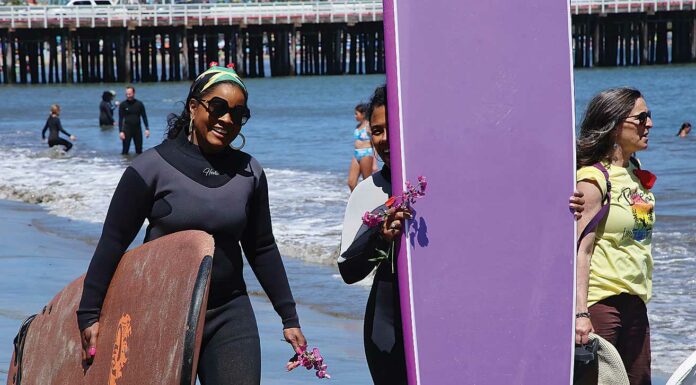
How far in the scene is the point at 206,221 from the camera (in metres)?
3.10

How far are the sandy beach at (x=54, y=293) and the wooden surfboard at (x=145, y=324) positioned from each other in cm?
169

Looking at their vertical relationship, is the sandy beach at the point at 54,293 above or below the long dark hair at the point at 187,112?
below

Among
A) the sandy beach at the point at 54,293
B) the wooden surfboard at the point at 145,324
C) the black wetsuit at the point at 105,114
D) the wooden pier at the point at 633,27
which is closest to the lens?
the wooden surfboard at the point at 145,324

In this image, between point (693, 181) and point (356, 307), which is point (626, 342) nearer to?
point (356, 307)

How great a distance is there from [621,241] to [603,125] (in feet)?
1.16

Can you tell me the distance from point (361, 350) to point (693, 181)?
35.7ft

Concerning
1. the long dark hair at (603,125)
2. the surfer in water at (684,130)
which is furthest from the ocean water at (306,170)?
the long dark hair at (603,125)

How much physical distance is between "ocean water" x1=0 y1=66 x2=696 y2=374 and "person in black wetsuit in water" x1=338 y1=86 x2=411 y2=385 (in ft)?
3.81

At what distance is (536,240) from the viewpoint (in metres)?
3.51

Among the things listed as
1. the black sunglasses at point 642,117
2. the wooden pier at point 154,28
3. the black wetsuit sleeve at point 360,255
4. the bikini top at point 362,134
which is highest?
the wooden pier at point 154,28

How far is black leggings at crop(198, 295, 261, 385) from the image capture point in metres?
3.08

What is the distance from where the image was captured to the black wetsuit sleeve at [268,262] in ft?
10.7

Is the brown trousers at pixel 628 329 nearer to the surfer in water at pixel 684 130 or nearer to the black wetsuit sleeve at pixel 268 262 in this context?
the black wetsuit sleeve at pixel 268 262

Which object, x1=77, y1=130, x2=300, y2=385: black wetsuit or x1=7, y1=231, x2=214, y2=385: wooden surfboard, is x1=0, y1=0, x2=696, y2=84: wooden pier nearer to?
x1=7, y1=231, x2=214, y2=385: wooden surfboard
